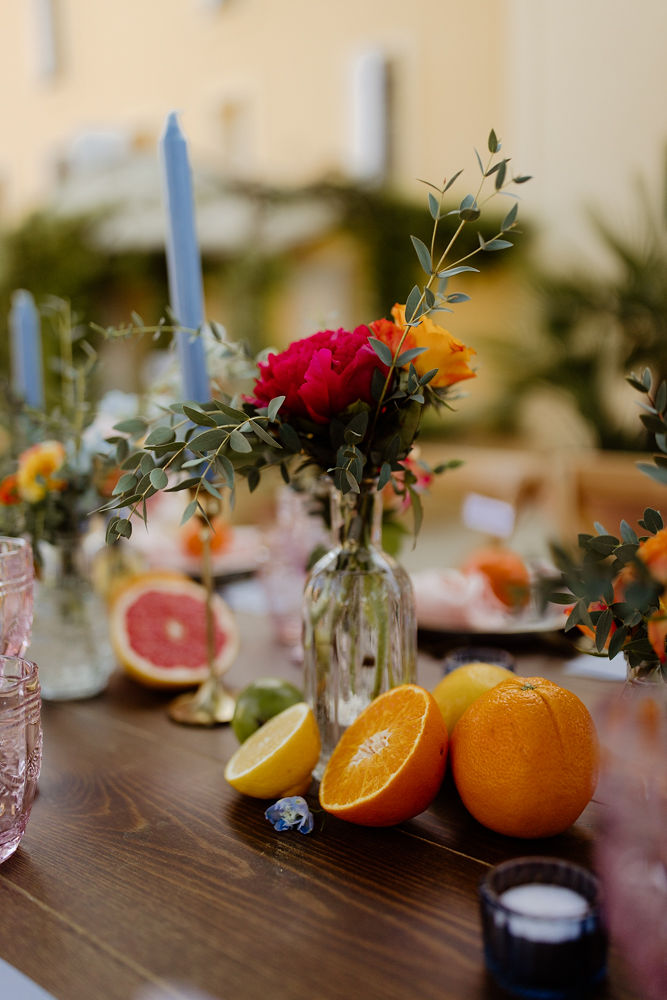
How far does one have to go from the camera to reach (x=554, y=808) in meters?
0.73

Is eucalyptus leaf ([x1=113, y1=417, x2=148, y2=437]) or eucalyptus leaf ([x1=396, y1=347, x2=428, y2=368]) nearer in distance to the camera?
eucalyptus leaf ([x1=396, y1=347, x2=428, y2=368])

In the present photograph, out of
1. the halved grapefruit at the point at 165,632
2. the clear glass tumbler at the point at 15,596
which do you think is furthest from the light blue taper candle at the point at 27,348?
the clear glass tumbler at the point at 15,596

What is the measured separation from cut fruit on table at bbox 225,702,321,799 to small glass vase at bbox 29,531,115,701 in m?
0.38

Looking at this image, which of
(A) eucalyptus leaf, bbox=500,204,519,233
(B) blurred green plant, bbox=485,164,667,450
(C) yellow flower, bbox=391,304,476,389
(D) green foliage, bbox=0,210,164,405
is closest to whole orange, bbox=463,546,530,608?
(C) yellow flower, bbox=391,304,476,389

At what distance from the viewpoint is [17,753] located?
0.73 metres

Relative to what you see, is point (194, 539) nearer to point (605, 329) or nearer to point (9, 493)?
point (9, 493)

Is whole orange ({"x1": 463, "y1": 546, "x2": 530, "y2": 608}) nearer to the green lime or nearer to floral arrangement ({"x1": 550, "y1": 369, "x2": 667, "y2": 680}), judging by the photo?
the green lime

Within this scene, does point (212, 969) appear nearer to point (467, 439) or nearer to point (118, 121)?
point (467, 439)

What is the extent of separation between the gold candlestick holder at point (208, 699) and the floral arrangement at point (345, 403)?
9.5 inches

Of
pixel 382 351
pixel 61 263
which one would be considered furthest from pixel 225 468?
pixel 61 263

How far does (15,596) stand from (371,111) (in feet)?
Answer: 24.0

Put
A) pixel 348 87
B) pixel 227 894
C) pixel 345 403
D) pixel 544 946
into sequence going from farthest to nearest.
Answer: pixel 348 87
pixel 345 403
pixel 227 894
pixel 544 946

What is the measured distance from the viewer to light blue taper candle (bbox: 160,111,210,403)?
991 mm

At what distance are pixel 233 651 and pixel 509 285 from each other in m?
5.66
